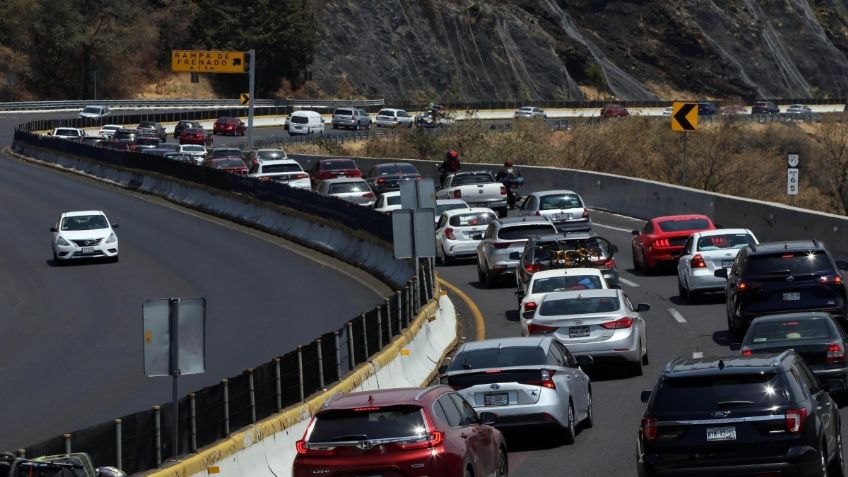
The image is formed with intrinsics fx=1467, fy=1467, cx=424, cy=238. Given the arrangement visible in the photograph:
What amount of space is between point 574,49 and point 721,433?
12673 centimetres

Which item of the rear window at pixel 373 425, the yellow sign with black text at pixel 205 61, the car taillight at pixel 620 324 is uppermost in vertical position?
the yellow sign with black text at pixel 205 61

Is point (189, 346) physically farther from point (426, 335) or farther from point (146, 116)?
point (146, 116)

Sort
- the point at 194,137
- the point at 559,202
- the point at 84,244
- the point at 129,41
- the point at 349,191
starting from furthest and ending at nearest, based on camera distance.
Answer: the point at 129,41
the point at 194,137
the point at 349,191
the point at 84,244
the point at 559,202

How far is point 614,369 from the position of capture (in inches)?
883

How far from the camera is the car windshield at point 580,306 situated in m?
21.7

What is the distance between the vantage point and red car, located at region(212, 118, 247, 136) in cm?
10194

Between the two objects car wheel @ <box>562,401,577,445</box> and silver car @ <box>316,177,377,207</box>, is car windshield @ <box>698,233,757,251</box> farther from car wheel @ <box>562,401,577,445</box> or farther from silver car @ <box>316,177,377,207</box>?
silver car @ <box>316,177,377,207</box>

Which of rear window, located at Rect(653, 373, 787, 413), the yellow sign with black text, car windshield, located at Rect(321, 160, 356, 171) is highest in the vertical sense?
the yellow sign with black text

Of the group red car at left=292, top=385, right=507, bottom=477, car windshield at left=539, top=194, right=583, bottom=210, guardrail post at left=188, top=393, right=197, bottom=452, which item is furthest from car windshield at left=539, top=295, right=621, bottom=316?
car windshield at left=539, top=194, right=583, bottom=210

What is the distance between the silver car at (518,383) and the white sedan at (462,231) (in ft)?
65.4

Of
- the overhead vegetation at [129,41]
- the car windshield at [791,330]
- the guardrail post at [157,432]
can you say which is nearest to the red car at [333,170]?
the car windshield at [791,330]

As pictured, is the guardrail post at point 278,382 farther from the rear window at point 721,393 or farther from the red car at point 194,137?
the red car at point 194,137

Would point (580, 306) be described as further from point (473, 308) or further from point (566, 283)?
point (473, 308)

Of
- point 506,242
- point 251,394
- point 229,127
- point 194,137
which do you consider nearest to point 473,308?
point 506,242
